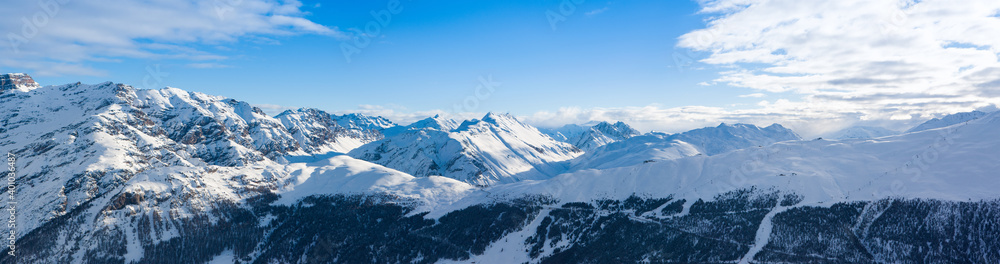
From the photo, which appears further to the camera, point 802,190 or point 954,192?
point 802,190

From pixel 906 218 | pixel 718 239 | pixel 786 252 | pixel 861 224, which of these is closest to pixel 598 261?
pixel 718 239

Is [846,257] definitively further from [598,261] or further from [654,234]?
[598,261]

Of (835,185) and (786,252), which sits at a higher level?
(835,185)

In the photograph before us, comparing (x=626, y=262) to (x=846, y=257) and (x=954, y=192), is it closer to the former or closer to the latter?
(x=846, y=257)

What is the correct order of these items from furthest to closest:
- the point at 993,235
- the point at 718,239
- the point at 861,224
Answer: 1. the point at 718,239
2. the point at 861,224
3. the point at 993,235

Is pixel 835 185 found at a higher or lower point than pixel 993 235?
higher

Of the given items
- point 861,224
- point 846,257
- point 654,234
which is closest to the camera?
point 846,257

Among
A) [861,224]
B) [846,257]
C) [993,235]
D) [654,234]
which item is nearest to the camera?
[993,235]

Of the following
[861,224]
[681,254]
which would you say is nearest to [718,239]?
[681,254]

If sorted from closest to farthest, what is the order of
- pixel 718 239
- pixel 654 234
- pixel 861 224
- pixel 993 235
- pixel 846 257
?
pixel 993 235, pixel 846 257, pixel 861 224, pixel 718 239, pixel 654 234
